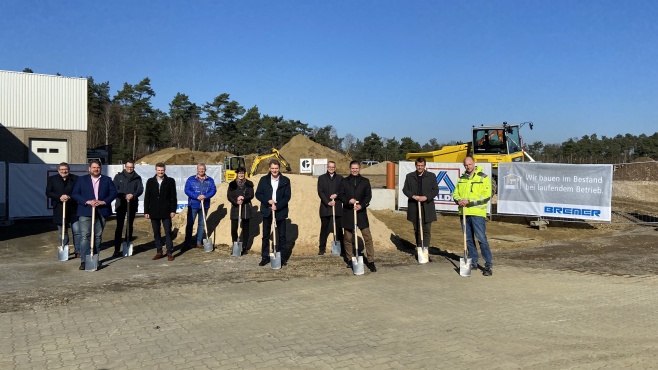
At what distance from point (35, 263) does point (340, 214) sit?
5.92 metres

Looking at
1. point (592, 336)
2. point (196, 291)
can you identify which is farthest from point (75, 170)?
point (592, 336)

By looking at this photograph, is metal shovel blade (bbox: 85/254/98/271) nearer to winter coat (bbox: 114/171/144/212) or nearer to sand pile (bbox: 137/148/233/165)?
winter coat (bbox: 114/171/144/212)

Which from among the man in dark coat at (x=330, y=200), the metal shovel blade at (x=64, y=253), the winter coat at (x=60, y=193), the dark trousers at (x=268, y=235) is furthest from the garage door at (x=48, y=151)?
the dark trousers at (x=268, y=235)

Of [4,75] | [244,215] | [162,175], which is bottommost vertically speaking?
[244,215]

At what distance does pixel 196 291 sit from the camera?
7625 millimetres

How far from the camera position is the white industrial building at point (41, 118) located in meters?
25.5

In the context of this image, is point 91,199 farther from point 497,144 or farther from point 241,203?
point 497,144

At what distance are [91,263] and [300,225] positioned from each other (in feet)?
15.2

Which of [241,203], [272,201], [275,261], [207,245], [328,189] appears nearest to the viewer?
[275,261]

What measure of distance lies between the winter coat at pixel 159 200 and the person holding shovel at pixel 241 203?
1266mm

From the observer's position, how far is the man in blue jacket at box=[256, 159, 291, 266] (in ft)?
31.5

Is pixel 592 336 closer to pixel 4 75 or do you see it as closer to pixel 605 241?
pixel 605 241

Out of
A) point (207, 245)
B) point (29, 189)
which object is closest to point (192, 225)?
point (207, 245)

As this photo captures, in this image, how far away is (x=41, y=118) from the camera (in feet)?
86.7
